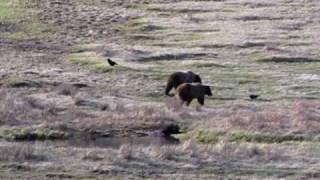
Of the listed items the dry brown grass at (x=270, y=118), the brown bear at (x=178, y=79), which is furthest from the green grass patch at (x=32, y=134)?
the brown bear at (x=178, y=79)

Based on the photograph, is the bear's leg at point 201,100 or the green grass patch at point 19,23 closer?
the bear's leg at point 201,100

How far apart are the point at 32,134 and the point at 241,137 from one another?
5.41 metres

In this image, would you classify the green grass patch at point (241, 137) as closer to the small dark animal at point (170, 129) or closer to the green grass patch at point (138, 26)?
the small dark animal at point (170, 129)

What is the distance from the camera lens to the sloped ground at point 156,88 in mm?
24297

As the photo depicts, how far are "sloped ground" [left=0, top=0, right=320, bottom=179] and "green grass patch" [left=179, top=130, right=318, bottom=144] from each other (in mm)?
29

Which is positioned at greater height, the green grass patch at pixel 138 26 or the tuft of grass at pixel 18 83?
the tuft of grass at pixel 18 83

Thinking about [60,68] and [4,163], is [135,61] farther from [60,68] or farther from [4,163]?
[4,163]

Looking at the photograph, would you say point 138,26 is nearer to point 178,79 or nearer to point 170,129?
point 178,79

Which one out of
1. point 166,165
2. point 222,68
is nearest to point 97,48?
point 222,68

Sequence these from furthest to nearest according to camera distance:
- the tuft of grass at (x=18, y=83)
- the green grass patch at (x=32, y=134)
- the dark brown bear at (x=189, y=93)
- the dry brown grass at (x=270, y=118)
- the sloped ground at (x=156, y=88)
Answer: the tuft of grass at (x=18, y=83) < the dark brown bear at (x=189, y=93) < the dry brown grass at (x=270, y=118) < the green grass patch at (x=32, y=134) < the sloped ground at (x=156, y=88)

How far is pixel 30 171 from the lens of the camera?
902 inches

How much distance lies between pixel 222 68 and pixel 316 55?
21.3 feet

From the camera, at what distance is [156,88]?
4094 cm

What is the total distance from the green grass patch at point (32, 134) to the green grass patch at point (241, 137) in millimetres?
3273
